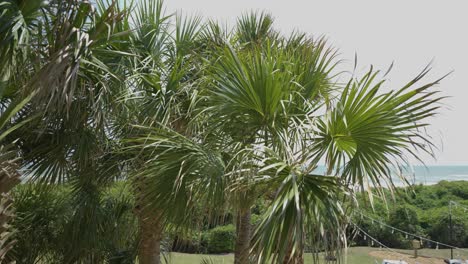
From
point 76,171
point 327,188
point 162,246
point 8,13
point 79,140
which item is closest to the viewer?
point 327,188

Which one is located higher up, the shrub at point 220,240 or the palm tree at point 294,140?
the palm tree at point 294,140

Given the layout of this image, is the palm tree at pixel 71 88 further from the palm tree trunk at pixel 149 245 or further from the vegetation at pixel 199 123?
the palm tree trunk at pixel 149 245

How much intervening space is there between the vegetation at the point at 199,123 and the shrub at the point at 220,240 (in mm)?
7402

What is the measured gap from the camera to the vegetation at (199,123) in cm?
311

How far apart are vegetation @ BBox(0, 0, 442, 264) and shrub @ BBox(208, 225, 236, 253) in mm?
7402

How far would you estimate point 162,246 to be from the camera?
721 centimetres

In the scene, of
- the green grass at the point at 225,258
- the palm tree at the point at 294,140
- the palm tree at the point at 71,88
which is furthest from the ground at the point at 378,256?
the palm tree at the point at 294,140

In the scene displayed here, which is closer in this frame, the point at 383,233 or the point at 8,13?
the point at 8,13

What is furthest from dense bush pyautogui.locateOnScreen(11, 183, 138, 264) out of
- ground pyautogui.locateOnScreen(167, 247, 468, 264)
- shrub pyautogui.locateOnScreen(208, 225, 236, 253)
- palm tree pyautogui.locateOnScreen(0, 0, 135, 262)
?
shrub pyautogui.locateOnScreen(208, 225, 236, 253)

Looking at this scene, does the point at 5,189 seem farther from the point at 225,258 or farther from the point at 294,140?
the point at 225,258

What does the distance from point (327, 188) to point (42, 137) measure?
3231 millimetres

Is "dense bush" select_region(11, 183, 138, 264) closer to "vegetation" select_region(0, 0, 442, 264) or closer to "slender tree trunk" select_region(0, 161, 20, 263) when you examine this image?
"vegetation" select_region(0, 0, 442, 264)

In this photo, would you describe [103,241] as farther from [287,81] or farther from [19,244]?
[287,81]

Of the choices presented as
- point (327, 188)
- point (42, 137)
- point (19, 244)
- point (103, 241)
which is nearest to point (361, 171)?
point (327, 188)
